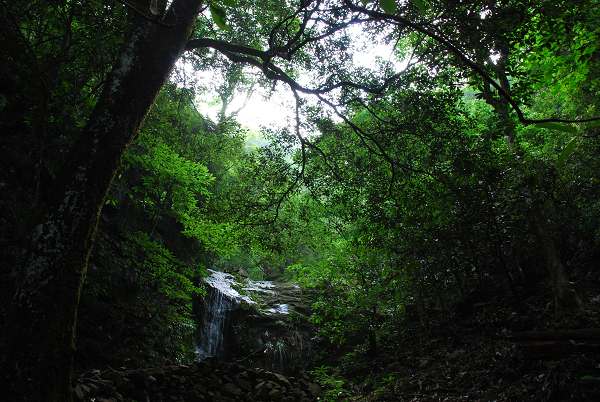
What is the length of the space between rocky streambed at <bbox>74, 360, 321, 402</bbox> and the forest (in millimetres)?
40

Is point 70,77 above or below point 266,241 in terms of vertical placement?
above

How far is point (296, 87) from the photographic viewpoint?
5992mm

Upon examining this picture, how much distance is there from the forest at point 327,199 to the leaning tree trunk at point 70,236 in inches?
0.6

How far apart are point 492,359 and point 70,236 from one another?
22.7 feet

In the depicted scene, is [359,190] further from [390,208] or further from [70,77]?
[70,77]

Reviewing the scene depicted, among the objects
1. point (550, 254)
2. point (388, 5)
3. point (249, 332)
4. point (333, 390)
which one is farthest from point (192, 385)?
point (249, 332)

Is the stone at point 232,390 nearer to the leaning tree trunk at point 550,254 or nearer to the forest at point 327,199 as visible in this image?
the forest at point 327,199

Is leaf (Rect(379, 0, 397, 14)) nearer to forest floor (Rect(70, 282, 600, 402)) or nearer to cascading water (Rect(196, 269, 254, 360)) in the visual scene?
forest floor (Rect(70, 282, 600, 402))

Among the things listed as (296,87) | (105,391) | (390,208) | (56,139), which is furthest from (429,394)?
(56,139)

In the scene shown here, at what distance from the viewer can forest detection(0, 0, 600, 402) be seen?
10.8ft

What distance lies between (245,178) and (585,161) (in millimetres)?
7560

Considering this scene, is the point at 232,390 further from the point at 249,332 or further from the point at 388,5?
the point at 388,5

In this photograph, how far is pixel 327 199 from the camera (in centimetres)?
903

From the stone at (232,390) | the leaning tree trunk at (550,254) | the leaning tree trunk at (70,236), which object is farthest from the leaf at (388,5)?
the stone at (232,390)
